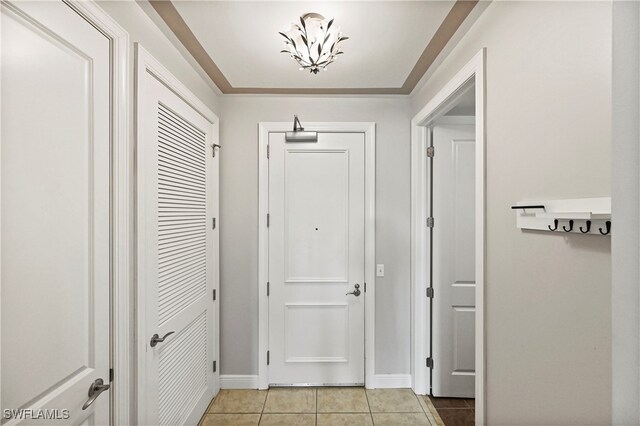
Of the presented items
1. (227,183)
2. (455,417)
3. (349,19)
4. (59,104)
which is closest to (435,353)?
(455,417)

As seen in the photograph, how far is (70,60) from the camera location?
40.1 inches

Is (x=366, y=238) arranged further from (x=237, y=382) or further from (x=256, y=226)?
(x=237, y=382)

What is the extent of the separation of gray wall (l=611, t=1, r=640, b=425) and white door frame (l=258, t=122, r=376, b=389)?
213 centimetres

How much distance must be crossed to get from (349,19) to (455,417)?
8.98ft

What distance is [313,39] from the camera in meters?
1.43

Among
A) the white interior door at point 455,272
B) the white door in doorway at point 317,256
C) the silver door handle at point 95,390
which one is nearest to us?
the silver door handle at point 95,390

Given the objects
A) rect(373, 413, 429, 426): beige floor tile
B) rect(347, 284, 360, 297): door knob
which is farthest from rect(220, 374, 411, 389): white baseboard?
rect(347, 284, 360, 297): door knob

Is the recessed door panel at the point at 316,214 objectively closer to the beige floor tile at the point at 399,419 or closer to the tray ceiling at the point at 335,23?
the tray ceiling at the point at 335,23

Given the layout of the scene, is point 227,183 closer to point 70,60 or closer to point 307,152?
point 307,152

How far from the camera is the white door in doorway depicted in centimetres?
247

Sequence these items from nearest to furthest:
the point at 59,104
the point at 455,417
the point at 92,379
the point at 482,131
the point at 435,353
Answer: the point at 59,104, the point at 92,379, the point at 482,131, the point at 455,417, the point at 435,353

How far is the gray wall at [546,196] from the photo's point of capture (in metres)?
0.85
